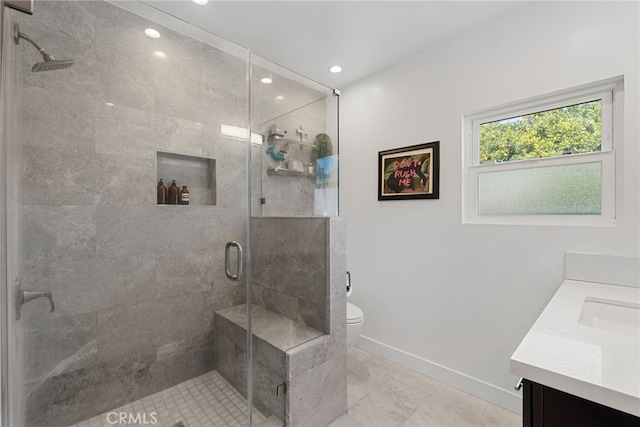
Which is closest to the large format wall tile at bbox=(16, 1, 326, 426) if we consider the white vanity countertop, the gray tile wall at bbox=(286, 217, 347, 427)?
the gray tile wall at bbox=(286, 217, 347, 427)

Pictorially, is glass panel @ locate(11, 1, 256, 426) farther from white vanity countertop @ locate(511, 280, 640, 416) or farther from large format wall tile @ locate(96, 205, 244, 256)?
white vanity countertop @ locate(511, 280, 640, 416)

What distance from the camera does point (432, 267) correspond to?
2.16 meters

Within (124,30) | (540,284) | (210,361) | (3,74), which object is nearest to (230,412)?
(210,361)

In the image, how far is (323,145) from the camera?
214cm

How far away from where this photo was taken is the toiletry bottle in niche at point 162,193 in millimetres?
1735

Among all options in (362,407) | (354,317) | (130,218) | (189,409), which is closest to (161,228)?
(130,218)

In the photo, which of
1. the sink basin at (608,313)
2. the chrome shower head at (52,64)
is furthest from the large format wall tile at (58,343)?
the sink basin at (608,313)

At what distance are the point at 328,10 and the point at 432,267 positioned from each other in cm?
196

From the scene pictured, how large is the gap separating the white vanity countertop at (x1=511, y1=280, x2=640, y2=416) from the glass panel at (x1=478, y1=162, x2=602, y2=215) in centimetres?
88

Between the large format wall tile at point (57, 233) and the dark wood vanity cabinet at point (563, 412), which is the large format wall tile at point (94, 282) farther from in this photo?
the dark wood vanity cabinet at point (563, 412)

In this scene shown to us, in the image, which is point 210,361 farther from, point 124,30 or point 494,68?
point 494,68

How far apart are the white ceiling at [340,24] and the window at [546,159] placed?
0.65 meters

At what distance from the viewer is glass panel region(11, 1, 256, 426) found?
55.7 inches

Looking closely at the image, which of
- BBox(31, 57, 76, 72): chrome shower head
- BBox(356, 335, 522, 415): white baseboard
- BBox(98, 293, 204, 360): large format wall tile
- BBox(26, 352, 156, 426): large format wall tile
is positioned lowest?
BBox(356, 335, 522, 415): white baseboard
